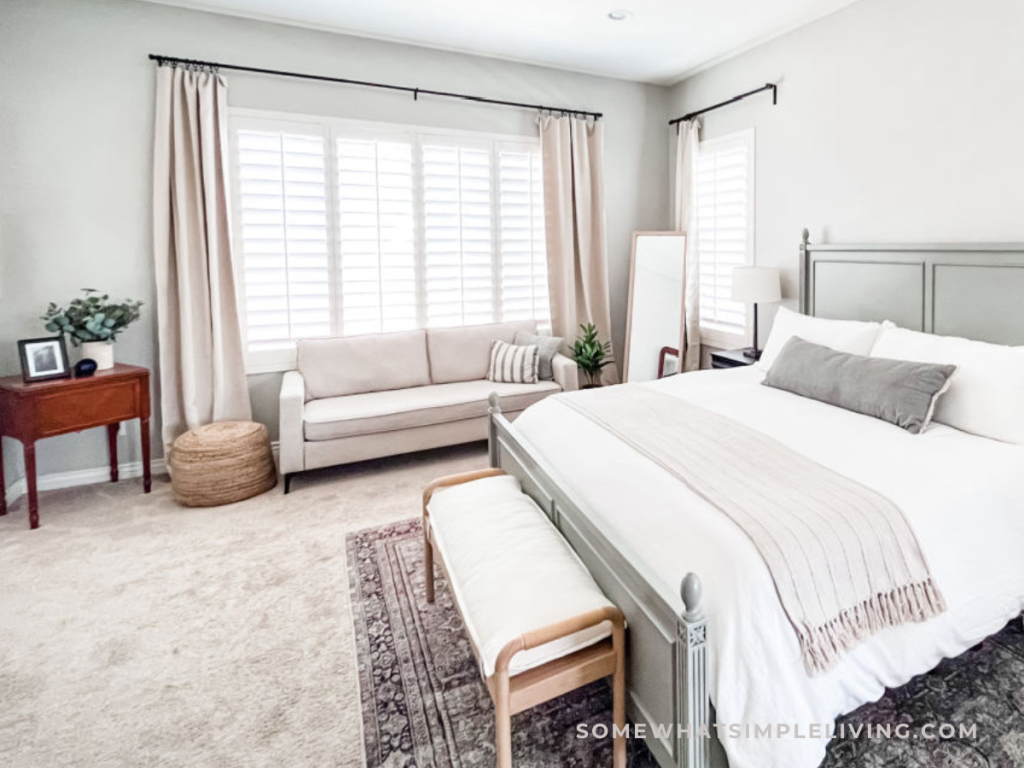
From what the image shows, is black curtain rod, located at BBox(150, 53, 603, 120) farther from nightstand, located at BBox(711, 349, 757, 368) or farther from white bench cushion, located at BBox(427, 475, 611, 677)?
white bench cushion, located at BBox(427, 475, 611, 677)

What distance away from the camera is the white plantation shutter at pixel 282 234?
12.7ft

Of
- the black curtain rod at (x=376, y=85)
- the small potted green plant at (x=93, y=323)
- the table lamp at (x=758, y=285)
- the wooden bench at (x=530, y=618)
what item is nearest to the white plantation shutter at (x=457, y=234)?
the black curtain rod at (x=376, y=85)

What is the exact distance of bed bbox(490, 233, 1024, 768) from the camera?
1342 millimetres

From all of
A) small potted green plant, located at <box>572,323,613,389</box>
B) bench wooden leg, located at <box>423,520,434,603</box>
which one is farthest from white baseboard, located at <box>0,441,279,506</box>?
small potted green plant, located at <box>572,323,613,389</box>

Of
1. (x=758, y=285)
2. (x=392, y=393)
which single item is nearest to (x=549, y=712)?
(x=392, y=393)

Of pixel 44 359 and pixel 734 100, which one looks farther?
pixel 734 100

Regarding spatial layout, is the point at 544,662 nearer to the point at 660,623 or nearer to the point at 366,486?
the point at 660,623

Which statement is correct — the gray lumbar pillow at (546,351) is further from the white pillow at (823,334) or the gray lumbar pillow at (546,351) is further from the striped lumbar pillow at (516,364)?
the white pillow at (823,334)

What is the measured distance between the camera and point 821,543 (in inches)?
59.5

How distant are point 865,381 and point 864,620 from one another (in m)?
1.26

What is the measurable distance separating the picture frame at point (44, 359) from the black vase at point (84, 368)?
5 centimetres

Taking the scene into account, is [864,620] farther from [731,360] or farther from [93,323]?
[93,323]

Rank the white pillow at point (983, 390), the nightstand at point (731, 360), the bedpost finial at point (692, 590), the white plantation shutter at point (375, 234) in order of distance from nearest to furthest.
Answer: the bedpost finial at point (692, 590) < the white pillow at point (983, 390) < the nightstand at point (731, 360) < the white plantation shutter at point (375, 234)

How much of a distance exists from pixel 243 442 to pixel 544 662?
8.70ft
